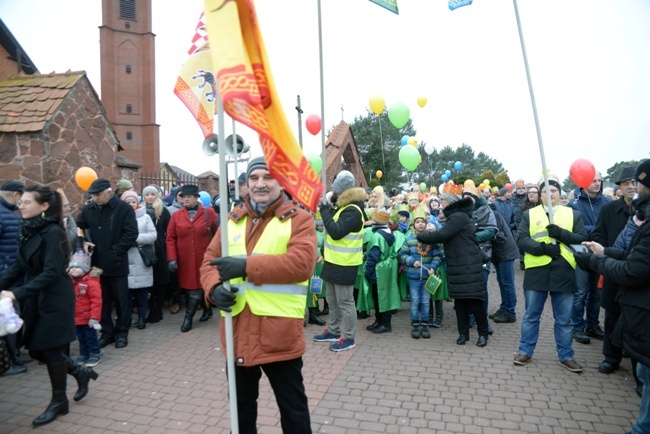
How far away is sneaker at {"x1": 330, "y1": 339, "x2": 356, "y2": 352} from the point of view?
5.50m

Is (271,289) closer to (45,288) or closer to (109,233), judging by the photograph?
(45,288)

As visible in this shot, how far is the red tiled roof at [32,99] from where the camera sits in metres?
6.83

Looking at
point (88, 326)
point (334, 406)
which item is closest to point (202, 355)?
point (88, 326)

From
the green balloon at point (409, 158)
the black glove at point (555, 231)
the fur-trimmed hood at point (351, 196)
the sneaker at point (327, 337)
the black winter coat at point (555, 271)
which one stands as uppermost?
the green balloon at point (409, 158)

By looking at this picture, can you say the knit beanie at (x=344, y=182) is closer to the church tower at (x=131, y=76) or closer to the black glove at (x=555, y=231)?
the black glove at (x=555, y=231)

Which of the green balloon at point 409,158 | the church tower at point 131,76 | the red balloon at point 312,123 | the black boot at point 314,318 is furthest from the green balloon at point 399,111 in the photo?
the church tower at point 131,76

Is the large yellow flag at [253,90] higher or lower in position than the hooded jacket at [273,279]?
higher

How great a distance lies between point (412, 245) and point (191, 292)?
3.41 meters

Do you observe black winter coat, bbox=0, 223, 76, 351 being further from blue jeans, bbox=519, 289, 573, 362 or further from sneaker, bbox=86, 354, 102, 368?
blue jeans, bbox=519, 289, 573, 362

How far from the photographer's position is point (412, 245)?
6.36 metres

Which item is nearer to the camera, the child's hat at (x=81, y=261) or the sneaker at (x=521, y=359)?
the sneaker at (x=521, y=359)

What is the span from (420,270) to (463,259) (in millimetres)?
739

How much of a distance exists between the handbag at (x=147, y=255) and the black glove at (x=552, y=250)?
5.20m

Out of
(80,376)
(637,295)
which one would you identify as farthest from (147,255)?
(637,295)
